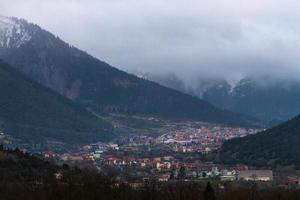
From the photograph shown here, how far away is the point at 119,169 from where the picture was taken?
195750 millimetres

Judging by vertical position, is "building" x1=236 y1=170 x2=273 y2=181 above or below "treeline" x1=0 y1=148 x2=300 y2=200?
above

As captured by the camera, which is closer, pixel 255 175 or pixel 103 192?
pixel 103 192

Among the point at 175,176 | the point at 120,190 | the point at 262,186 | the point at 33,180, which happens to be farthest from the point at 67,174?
the point at 175,176

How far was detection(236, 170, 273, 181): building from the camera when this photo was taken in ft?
561

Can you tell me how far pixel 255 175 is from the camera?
174500 mm

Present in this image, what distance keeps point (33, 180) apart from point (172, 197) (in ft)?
92.5

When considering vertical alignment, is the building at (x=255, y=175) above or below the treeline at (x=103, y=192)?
above

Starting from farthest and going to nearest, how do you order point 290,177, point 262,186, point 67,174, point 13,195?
point 290,177 < point 262,186 < point 67,174 < point 13,195

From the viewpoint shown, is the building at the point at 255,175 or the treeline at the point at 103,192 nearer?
the treeline at the point at 103,192

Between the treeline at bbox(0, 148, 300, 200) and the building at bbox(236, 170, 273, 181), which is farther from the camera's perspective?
the building at bbox(236, 170, 273, 181)

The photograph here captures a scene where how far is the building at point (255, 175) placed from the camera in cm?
17094

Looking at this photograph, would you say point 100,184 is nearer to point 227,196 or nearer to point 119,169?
point 227,196

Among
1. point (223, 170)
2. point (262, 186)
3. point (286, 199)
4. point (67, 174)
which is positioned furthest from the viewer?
point (223, 170)

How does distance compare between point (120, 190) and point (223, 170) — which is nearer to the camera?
point (120, 190)
